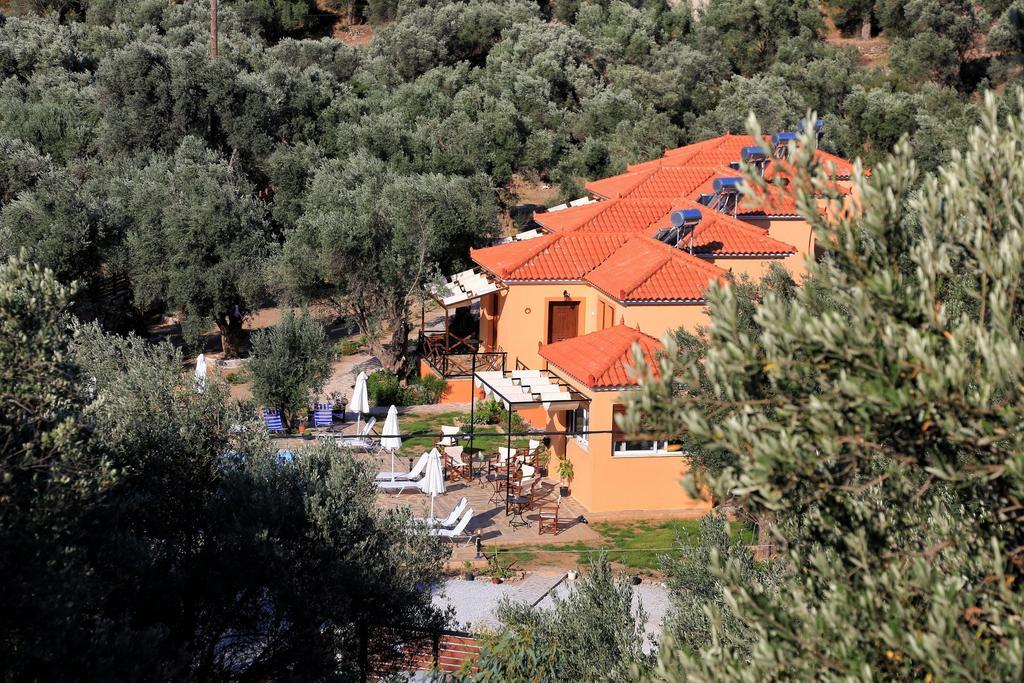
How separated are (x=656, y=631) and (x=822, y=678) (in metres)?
10.1

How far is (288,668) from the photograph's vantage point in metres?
9.87

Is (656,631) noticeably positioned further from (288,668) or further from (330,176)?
(330,176)

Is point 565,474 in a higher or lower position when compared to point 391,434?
lower

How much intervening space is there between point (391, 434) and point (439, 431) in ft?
10.7

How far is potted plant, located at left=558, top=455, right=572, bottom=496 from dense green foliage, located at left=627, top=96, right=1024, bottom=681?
14.8 m

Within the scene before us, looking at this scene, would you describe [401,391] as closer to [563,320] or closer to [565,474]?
[563,320]

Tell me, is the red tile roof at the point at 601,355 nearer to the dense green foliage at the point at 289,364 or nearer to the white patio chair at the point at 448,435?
the white patio chair at the point at 448,435

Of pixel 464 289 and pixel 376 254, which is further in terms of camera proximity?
pixel 376 254

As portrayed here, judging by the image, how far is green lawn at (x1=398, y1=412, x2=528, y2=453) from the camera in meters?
23.3

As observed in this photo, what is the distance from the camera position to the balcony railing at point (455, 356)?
1084 inches

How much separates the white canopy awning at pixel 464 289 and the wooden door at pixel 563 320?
145cm

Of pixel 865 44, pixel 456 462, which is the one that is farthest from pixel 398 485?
pixel 865 44

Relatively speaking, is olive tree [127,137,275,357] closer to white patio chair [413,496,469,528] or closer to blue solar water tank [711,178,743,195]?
blue solar water tank [711,178,743,195]

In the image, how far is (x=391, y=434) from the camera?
21.2 metres
